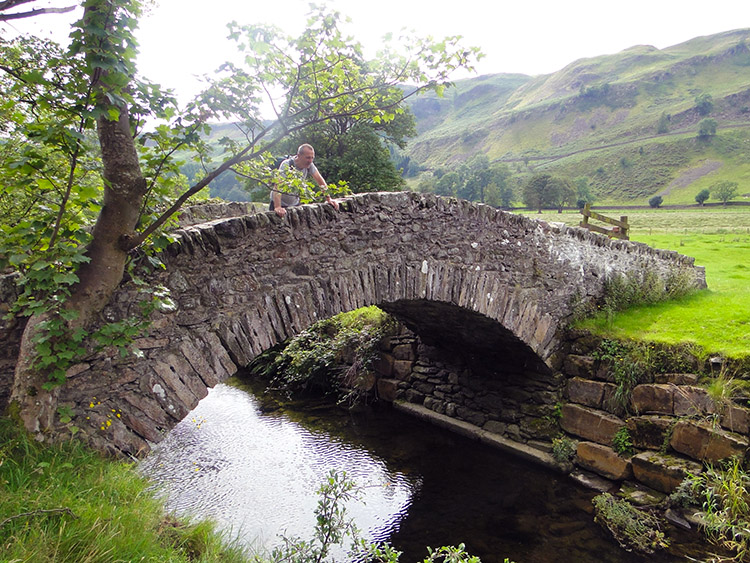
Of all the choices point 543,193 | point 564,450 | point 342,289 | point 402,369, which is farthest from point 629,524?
point 543,193

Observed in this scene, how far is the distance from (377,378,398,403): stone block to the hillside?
196 feet

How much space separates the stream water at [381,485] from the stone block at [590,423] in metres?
0.82

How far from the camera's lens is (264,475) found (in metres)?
7.38

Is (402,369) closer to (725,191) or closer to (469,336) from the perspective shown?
(469,336)

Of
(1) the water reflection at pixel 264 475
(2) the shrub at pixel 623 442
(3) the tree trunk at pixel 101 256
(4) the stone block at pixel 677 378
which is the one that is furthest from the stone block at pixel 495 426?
(3) the tree trunk at pixel 101 256

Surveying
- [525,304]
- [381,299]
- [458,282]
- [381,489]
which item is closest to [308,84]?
[381,299]

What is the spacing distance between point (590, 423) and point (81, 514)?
23.8 ft

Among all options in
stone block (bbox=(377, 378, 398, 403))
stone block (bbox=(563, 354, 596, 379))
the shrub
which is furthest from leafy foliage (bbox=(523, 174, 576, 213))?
the shrub

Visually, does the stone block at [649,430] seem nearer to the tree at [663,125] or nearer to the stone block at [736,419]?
the stone block at [736,419]

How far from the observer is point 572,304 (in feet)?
28.0

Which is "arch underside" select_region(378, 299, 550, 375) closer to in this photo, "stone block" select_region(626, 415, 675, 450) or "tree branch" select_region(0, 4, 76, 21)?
"stone block" select_region(626, 415, 675, 450)

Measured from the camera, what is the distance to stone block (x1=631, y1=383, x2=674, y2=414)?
698 cm

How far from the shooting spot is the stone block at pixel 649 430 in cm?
689

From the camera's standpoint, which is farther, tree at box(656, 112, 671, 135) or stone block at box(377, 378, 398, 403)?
tree at box(656, 112, 671, 135)
